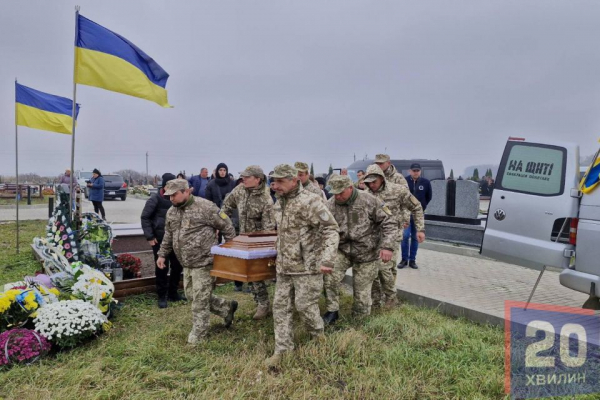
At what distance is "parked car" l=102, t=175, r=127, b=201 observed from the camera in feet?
84.5

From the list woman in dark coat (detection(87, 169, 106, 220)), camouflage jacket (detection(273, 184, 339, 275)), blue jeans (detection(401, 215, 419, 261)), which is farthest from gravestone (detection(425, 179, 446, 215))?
woman in dark coat (detection(87, 169, 106, 220))

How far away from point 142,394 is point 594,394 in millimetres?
3308

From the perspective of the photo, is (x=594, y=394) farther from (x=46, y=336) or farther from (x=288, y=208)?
(x=46, y=336)

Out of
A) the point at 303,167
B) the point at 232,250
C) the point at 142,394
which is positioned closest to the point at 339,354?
the point at 232,250

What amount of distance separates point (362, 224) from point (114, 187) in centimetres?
2438

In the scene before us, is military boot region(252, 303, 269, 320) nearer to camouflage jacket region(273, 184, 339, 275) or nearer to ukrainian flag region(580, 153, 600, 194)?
camouflage jacket region(273, 184, 339, 275)

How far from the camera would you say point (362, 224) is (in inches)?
182

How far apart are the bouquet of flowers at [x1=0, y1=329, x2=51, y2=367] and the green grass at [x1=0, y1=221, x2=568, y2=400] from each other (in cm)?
11

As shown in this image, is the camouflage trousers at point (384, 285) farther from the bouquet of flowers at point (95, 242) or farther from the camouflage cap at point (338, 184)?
the bouquet of flowers at point (95, 242)

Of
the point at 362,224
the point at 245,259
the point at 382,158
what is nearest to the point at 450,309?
the point at 362,224

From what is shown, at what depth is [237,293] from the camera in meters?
6.20

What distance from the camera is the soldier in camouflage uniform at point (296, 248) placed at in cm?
379

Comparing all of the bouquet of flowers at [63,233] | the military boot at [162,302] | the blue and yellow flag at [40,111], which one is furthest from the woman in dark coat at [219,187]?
the blue and yellow flag at [40,111]

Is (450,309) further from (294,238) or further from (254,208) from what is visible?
(254,208)
